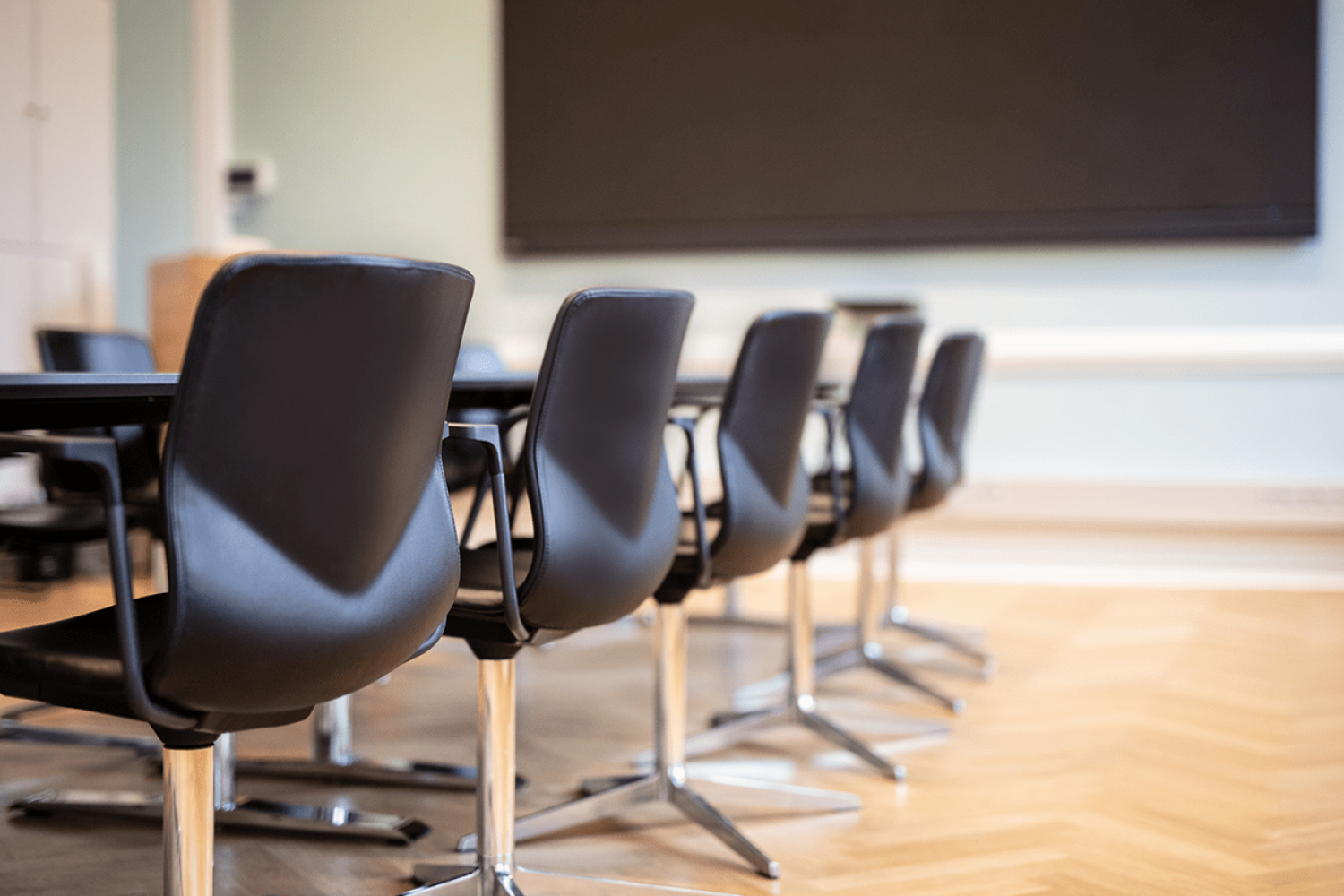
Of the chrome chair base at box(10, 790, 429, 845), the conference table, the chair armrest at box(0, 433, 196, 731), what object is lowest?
the chrome chair base at box(10, 790, 429, 845)

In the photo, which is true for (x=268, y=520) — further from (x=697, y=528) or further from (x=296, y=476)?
(x=697, y=528)

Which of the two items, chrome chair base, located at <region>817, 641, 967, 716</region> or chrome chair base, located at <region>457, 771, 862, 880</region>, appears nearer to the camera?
chrome chair base, located at <region>457, 771, 862, 880</region>

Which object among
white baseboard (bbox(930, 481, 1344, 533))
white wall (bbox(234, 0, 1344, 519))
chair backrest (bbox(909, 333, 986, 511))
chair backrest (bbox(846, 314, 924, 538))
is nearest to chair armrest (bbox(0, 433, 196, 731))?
chair backrest (bbox(846, 314, 924, 538))

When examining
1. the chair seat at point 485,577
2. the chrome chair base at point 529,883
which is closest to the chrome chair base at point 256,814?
the chrome chair base at point 529,883

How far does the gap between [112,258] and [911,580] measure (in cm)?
434

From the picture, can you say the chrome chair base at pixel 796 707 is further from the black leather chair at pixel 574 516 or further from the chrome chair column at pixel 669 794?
the black leather chair at pixel 574 516

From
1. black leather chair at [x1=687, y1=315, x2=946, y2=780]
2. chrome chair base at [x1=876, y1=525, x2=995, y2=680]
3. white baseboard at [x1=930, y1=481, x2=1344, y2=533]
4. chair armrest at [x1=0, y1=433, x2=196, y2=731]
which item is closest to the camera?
chair armrest at [x1=0, y1=433, x2=196, y2=731]

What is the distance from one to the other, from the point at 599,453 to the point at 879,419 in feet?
4.16

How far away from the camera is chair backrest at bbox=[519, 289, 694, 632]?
5.49 feet

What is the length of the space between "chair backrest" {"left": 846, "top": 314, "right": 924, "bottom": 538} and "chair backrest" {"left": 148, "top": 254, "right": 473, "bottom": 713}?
1.62 m

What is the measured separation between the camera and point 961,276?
543 cm

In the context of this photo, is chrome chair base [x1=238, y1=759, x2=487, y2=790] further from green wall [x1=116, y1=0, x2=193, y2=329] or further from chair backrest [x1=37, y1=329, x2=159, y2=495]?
green wall [x1=116, y1=0, x2=193, y2=329]

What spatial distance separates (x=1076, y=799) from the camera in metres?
2.43

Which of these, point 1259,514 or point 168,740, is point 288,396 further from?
point 1259,514
